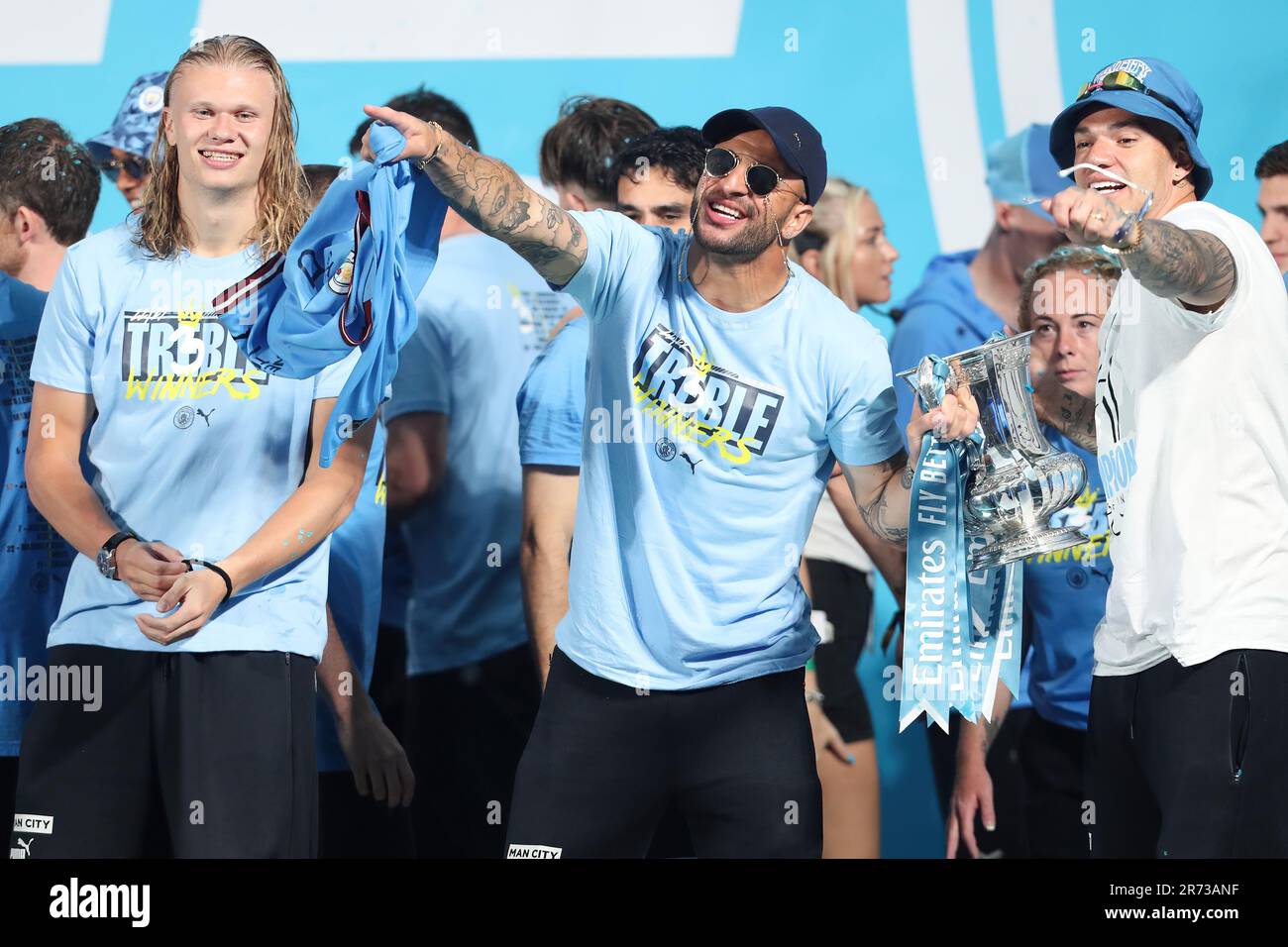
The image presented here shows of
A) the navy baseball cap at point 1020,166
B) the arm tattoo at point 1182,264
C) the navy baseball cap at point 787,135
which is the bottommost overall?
the arm tattoo at point 1182,264

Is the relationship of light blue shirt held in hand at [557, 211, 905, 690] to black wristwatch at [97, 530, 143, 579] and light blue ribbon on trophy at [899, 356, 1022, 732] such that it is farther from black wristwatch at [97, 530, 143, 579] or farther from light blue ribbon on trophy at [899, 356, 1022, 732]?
black wristwatch at [97, 530, 143, 579]

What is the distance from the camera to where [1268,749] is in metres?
3.28

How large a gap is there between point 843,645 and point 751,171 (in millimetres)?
1524

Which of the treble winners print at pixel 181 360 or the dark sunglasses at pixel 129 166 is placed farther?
the dark sunglasses at pixel 129 166

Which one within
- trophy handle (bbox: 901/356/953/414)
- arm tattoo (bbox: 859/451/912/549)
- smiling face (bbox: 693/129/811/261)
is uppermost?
smiling face (bbox: 693/129/811/261)

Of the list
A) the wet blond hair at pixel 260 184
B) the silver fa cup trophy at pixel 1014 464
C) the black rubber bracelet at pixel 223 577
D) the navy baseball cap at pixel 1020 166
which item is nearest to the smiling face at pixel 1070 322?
the navy baseball cap at pixel 1020 166

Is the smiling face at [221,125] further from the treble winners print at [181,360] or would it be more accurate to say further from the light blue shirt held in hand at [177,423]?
the treble winners print at [181,360]

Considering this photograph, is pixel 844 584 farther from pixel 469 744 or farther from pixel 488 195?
pixel 488 195

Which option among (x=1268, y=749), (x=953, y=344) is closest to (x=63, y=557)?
(x=953, y=344)

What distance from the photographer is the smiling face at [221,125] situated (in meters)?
3.75

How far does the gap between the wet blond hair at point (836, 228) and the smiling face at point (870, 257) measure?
0.01m

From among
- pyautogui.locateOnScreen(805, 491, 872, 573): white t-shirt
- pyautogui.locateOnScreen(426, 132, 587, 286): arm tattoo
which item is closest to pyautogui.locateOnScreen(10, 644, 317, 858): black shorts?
pyautogui.locateOnScreen(426, 132, 587, 286): arm tattoo

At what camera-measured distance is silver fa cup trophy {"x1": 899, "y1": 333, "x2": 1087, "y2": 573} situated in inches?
141

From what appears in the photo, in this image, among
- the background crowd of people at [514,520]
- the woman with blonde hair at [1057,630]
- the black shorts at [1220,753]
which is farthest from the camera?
the woman with blonde hair at [1057,630]
